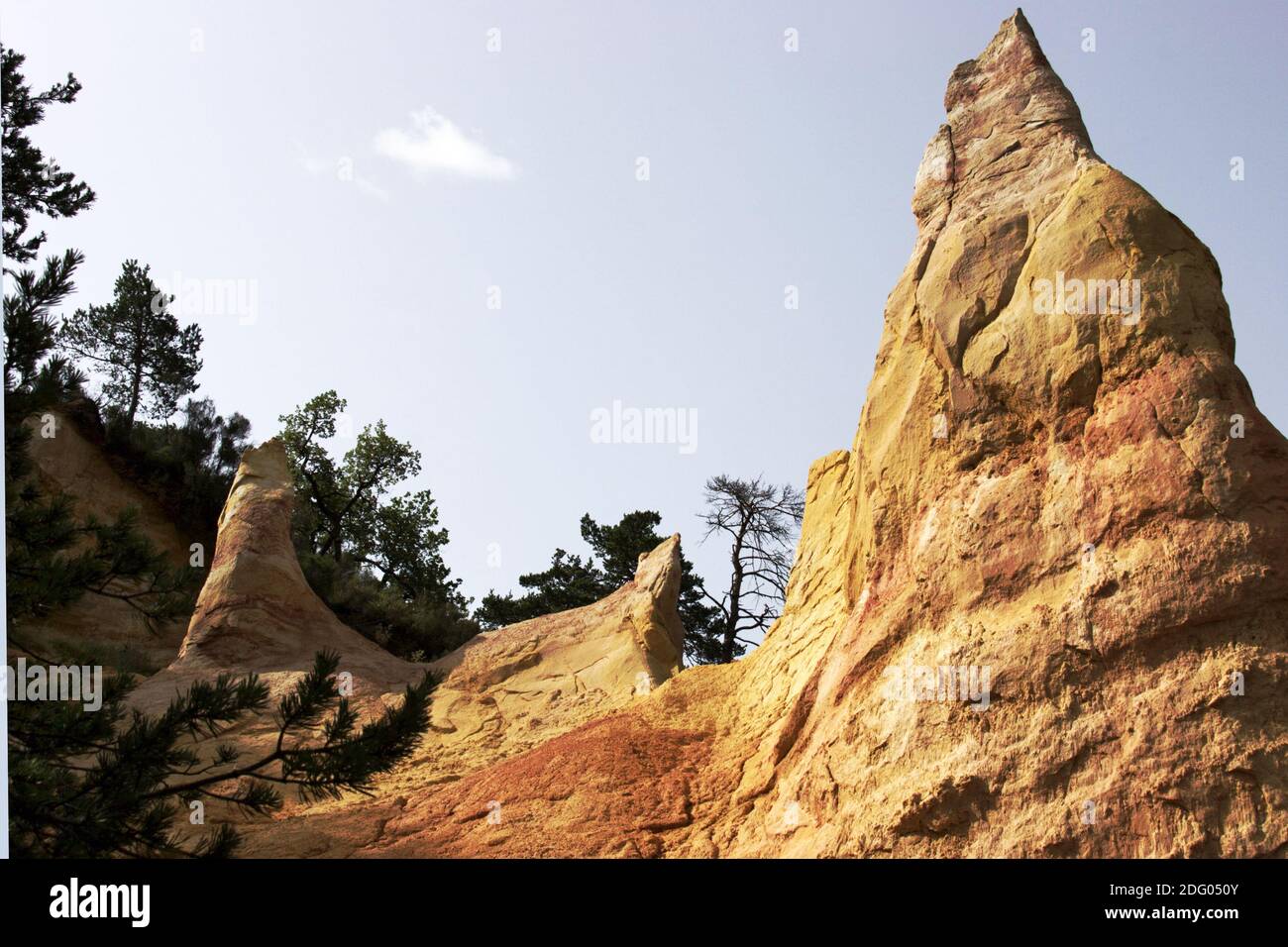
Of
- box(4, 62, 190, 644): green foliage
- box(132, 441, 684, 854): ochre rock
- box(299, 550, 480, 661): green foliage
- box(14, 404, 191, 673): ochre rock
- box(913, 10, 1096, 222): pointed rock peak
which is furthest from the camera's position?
box(299, 550, 480, 661): green foliage

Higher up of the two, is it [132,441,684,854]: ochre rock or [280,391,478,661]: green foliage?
[280,391,478,661]: green foliage

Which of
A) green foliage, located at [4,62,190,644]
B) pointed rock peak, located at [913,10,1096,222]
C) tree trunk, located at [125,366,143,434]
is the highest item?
tree trunk, located at [125,366,143,434]

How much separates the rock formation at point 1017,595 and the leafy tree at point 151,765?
314cm

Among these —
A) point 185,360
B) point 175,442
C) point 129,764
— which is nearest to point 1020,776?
point 129,764

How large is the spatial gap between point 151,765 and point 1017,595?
272 inches

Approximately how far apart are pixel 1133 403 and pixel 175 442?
28.2m

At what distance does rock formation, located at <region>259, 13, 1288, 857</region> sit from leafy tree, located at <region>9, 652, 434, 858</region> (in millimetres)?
3141

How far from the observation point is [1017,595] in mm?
9219

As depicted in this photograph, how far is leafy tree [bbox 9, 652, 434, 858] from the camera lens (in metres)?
8.21

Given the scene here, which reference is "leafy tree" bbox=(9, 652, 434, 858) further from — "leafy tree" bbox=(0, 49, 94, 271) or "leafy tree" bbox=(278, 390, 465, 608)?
"leafy tree" bbox=(278, 390, 465, 608)

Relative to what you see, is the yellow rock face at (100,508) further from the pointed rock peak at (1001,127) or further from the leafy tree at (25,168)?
the pointed rock peak at (1001,127)

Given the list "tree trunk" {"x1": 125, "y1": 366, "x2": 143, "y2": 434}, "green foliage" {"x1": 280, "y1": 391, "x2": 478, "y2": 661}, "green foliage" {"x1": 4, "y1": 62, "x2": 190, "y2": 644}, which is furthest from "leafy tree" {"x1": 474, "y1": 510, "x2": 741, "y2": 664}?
"green foliage" {"x1": 4, "y1": 62, "x2": 190, "y2": 644}

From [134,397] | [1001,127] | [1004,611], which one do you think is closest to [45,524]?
[1004,611]

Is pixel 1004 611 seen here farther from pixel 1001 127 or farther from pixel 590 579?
pixel 590 579
